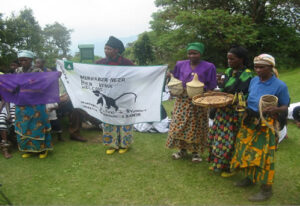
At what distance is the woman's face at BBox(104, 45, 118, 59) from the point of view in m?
4.24

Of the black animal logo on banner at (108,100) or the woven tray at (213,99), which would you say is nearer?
the woven tray at (213,99)

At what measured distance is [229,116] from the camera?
333 cm

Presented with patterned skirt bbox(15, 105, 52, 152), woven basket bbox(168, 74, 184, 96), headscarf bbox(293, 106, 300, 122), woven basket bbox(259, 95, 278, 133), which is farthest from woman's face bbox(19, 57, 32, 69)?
headscarf bbox(293, 106, 300, 122)

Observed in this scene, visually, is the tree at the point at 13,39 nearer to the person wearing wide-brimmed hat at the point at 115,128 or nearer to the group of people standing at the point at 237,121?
the person wearing wide-brimmed hat at the point at 115,128

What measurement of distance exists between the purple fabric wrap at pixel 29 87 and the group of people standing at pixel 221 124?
0.14 meters

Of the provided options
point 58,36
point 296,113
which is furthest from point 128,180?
point 58,36

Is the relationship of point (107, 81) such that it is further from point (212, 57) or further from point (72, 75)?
point (212, 57)

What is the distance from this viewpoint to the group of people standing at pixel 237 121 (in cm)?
283

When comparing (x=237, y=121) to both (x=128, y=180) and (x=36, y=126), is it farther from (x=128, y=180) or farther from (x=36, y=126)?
(x=36, y=126)

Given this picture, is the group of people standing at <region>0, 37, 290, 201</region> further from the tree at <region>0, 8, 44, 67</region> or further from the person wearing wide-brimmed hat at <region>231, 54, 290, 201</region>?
the tree at <region>0, 8, 44, 67</region>

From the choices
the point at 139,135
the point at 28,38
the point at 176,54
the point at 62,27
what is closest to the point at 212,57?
the point at 176,54

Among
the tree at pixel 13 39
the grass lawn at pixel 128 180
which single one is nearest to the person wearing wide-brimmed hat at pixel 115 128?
the grass lawn at pixel 128 180

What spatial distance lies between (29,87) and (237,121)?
3492 mm

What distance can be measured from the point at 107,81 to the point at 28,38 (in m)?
16.0
